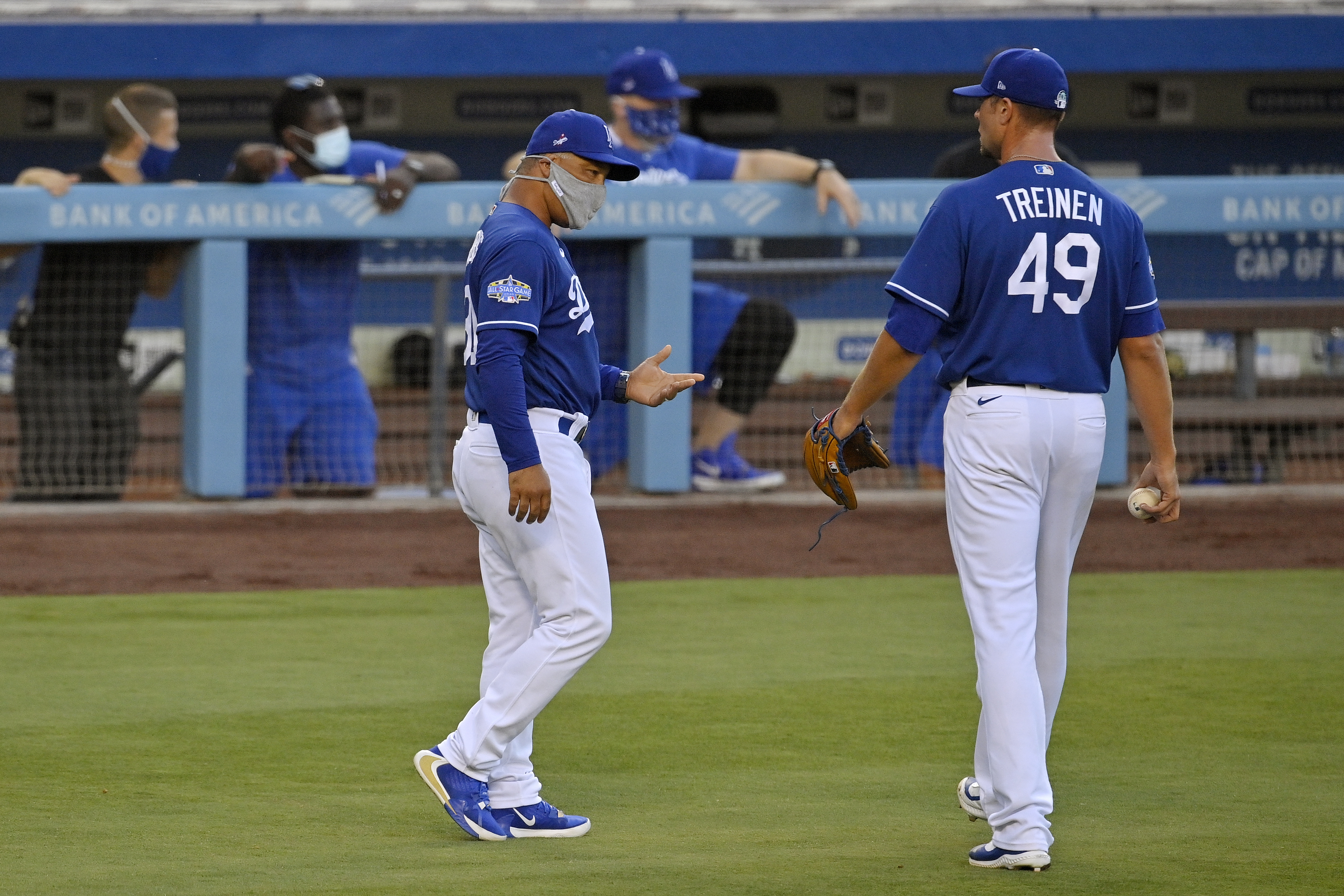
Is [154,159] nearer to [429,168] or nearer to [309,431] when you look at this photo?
[429,168]

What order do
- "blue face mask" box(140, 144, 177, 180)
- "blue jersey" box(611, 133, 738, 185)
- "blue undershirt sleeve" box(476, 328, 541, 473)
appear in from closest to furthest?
"blue undershirt sleeve" box(476, 328, 541, 473)
"blue face mask" box(140, 144, 177, 180)
"blue jersey" box(611, 133, 738, 185)

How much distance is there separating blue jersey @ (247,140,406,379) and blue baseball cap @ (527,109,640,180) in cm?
563

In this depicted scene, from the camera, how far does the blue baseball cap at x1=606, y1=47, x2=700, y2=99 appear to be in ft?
31.7

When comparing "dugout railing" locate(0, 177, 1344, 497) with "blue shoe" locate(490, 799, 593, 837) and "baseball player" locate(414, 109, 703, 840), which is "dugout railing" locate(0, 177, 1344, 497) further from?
"blue shoe" locate(490, 799, 593, 837)

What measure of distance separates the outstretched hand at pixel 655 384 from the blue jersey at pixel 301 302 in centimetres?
556

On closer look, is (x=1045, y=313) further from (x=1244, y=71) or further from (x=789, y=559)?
(x=1244, y=71)

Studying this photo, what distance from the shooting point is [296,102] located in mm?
9875

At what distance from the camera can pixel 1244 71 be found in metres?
17.2

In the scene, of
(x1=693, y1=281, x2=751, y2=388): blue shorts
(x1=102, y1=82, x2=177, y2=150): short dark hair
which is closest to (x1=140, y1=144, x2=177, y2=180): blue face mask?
(x1=102, y1=82, x2=177, y2=150): short dark hair

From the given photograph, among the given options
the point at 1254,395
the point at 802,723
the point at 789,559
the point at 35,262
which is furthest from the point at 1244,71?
the point at 802,723

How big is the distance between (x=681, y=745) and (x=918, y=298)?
180cm

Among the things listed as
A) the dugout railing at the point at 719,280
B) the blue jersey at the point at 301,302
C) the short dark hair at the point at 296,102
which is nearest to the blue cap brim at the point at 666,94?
the dugout railing at the point at 719,280

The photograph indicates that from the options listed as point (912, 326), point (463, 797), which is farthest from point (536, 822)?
point (912, 326)

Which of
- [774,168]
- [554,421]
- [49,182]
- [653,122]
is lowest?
[554,421]
